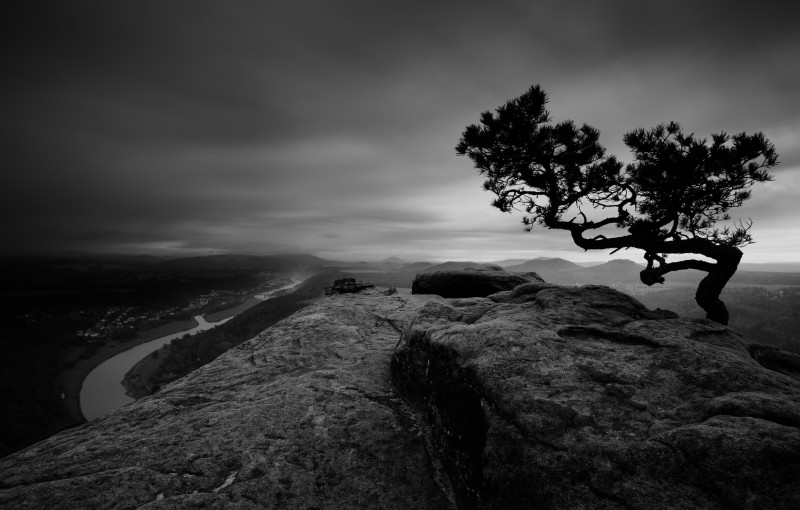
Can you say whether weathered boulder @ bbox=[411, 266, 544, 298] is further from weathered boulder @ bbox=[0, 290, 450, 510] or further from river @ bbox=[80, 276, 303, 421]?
river @ bbox=[80, 276, 303, 421]

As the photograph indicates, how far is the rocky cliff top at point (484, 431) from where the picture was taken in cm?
454

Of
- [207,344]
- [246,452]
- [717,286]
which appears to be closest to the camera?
[246,452]

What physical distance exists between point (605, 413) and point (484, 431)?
2.01 metres

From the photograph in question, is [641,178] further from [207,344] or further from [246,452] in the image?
[207,344]

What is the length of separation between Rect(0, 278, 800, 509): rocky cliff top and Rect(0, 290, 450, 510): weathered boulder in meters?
0.03

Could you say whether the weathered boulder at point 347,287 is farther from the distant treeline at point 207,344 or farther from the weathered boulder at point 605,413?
the distant treeline at point 207,344

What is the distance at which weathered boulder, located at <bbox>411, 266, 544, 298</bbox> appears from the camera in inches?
824

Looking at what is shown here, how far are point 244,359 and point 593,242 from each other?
556 inches

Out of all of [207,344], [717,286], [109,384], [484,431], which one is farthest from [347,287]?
[109,384]

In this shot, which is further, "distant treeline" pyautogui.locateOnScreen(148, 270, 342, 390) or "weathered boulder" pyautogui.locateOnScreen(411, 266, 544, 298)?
"distant treeline" pyautogui.locateOnScreen(148, 270, 342, 390)

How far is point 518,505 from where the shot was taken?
4836 millimetres

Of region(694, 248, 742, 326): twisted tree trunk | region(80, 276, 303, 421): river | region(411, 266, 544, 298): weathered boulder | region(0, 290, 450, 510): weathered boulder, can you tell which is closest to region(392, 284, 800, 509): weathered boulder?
region(0, 290, 450, 510): weathered boulder

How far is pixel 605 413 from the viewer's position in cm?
553

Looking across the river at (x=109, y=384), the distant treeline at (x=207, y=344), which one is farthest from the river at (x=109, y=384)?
the distant treeline at (x=207, y=344)
